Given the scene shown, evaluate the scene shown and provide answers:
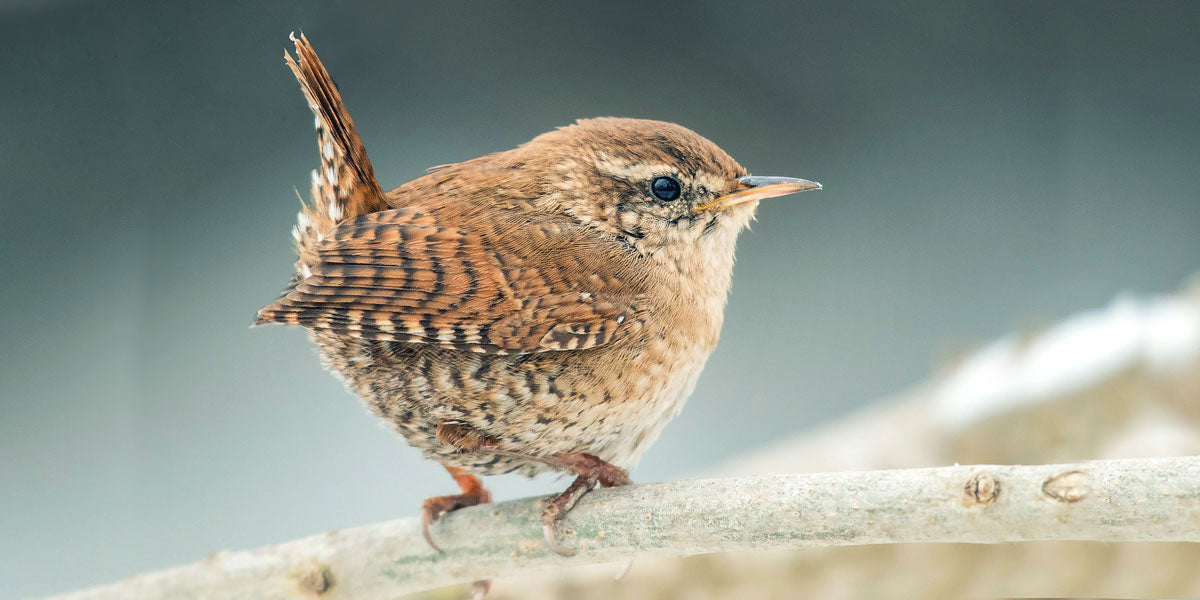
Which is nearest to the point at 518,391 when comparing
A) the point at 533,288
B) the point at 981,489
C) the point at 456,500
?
the point at 533,288

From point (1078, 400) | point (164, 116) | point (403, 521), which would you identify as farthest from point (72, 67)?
point (1078, 400)

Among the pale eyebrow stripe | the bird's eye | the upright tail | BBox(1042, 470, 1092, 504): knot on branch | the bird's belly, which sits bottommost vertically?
BBox(1042, 470, 1092, 504): knot on branch

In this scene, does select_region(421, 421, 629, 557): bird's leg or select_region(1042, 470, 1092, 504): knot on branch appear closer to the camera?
select_region(1042, 470, 1092, 504): knot on branch

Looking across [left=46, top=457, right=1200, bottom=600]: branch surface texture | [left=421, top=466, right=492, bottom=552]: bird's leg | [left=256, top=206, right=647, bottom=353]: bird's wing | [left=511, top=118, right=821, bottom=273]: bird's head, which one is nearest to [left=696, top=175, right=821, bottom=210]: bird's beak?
[left=511, top=118, right=821, bottom=273]: bird's head

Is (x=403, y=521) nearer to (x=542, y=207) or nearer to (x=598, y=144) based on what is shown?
(x=542, y=207)

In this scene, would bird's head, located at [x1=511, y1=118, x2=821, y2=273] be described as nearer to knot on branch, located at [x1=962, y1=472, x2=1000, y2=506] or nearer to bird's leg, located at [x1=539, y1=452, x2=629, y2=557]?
bird's leg, located at [x1=539, y1=452, x2=629, y2=557]

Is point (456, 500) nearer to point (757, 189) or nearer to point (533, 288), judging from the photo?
point (533, 288)
